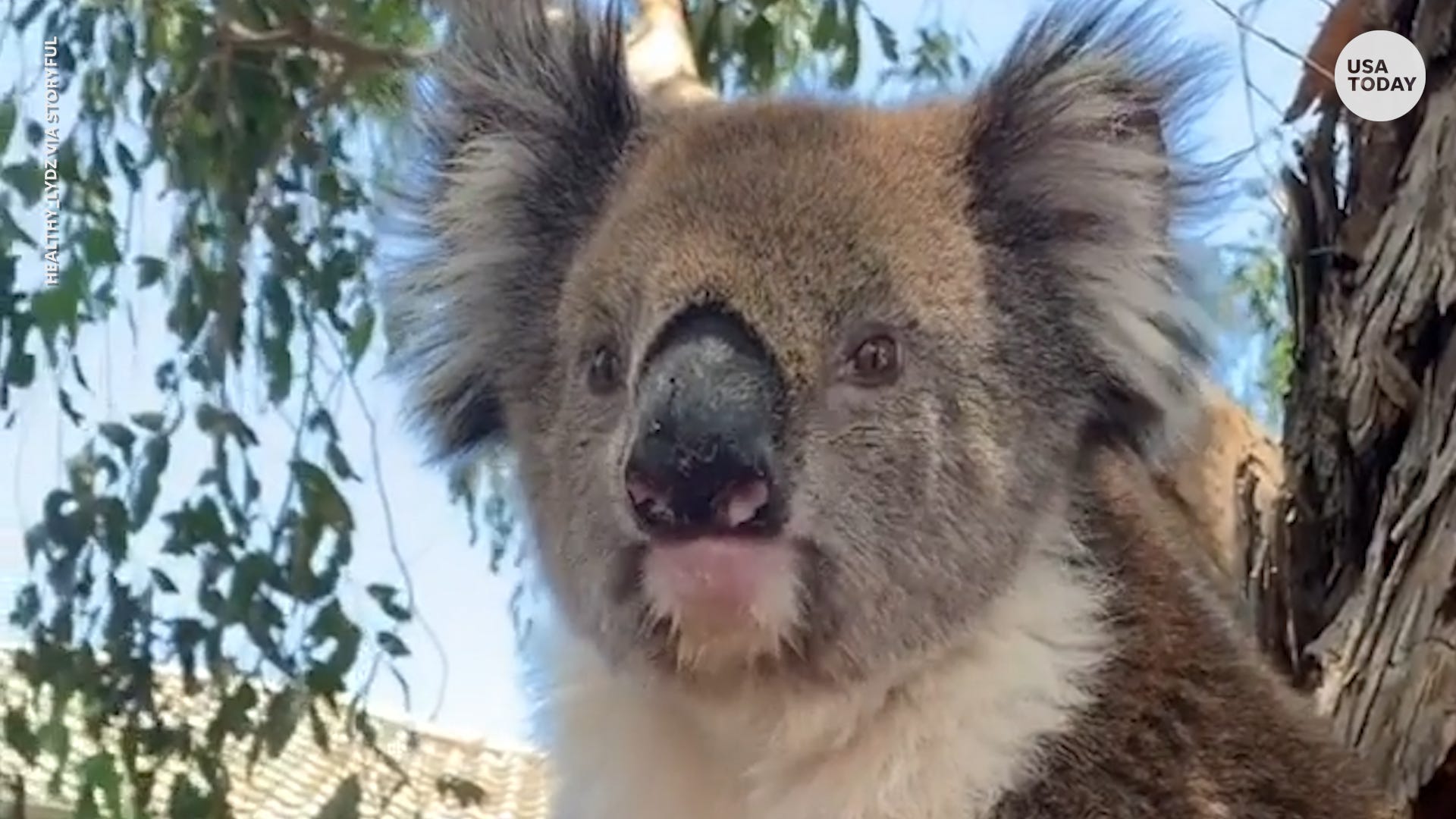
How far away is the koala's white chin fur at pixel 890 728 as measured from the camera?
1.28m

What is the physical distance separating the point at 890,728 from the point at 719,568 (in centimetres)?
22

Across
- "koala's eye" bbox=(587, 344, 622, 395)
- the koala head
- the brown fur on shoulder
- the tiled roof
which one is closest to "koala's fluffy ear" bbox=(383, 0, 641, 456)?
the koala head

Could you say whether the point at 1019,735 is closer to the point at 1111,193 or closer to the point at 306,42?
the point at 1111,193

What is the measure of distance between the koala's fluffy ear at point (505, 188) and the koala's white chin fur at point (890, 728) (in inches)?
9.3

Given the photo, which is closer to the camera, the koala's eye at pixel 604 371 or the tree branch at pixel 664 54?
the koala's eye at pixel 604 371

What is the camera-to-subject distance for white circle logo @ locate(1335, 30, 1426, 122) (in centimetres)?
185

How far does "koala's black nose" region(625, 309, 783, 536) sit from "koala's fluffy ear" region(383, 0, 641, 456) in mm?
267

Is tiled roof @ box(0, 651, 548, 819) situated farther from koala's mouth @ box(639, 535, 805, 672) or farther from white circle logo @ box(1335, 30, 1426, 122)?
white circle logo @ box(1335, 30, 1426, 122)

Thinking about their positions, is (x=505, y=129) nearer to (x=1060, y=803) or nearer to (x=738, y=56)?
(x=1060, y=803)

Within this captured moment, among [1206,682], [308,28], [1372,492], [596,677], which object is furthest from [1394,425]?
[308,28]

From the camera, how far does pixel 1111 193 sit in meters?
1.35

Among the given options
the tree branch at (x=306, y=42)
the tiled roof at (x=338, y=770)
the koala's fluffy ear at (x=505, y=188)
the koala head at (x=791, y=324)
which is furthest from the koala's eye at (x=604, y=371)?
the tree branch at (x=306, y=42)

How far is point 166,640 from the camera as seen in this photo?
2180mm

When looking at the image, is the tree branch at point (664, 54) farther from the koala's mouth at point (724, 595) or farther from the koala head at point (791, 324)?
the koala's mouth at point (724, 595)
